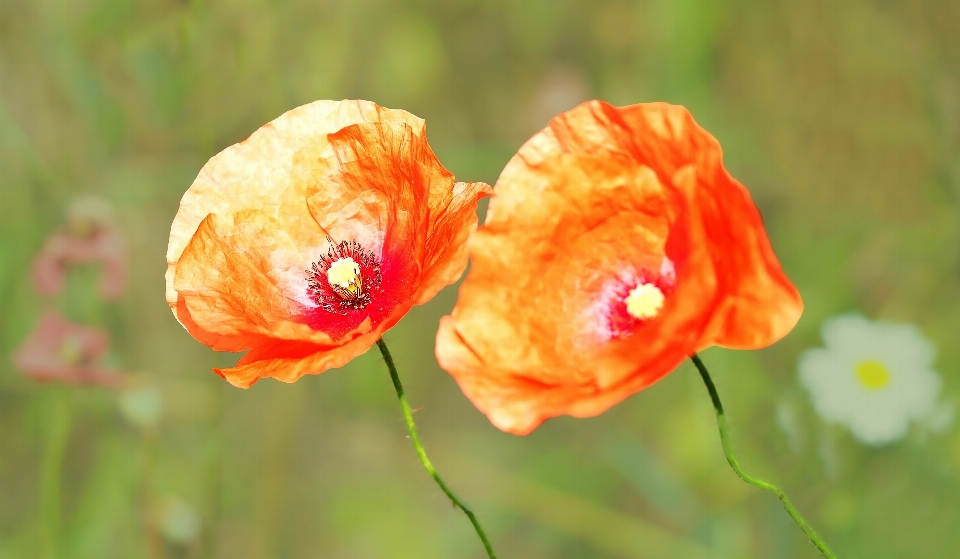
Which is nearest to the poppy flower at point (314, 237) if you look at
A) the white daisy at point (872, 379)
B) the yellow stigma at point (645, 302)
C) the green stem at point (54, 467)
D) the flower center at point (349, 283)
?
the flower center at point (349, 283)

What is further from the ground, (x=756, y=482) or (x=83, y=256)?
(x=756, y=482)

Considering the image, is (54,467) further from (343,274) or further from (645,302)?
(645,302)

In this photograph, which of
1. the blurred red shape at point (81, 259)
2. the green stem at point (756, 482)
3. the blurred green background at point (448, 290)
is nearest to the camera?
the green stem at point (756, 482)

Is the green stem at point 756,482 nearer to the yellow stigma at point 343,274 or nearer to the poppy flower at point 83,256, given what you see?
the yellow stigma at point 343,274

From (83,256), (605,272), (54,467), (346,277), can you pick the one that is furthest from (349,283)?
(54,467)

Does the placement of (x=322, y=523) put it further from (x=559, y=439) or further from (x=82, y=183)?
(x=82, y=183)

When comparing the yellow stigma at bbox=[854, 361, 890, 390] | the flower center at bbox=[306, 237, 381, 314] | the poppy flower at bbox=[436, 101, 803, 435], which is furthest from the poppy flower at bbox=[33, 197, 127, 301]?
the yellow stigma at bbox=[854, 361, 890, 390]
